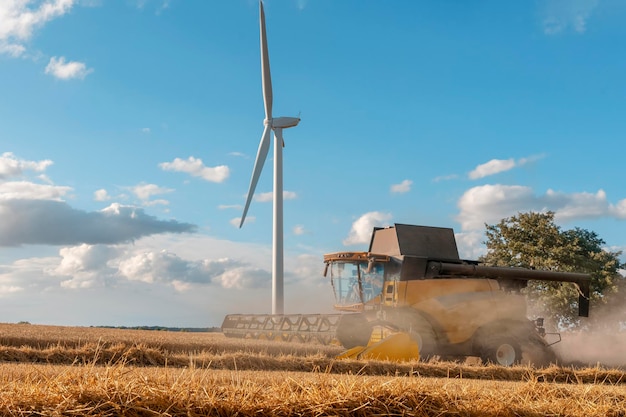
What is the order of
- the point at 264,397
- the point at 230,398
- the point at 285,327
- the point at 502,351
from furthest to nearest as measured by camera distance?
the point at 285,327 → the point at 502,351 → the point at 264,397 → the point at 230,398

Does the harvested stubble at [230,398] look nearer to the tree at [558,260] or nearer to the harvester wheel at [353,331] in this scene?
the harvester wheel at [353,331]

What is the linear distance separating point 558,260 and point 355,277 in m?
23.3

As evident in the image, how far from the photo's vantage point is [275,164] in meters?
41.7

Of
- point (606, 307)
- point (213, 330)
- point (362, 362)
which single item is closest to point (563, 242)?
point (606, 307)

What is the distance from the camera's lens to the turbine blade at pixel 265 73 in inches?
1642

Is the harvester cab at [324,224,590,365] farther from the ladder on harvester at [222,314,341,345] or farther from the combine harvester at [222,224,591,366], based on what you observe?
the ladder on harvester at [222,314,341,345]

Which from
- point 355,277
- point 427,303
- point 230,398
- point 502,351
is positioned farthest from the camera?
point 355,277

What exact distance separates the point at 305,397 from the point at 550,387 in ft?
11.6

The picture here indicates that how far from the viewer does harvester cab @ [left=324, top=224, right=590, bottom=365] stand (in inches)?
771

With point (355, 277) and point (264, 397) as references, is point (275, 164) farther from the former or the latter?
point (264, 397)

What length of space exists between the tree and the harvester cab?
19124 millimetres

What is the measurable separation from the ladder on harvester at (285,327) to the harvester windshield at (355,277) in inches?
28.1

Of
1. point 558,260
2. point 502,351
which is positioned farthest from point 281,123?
point 502,351

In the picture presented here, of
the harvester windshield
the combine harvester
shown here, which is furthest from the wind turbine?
the harvester windshield
